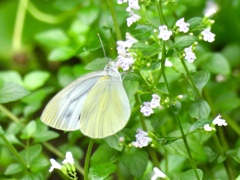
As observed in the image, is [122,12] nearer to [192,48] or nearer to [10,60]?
[192,48]

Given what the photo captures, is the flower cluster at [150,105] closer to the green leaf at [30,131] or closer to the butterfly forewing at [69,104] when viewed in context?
the butterfly forewing at [69,104]

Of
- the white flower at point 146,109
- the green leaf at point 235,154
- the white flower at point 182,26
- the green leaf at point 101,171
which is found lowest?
the green leaf at point 235,154

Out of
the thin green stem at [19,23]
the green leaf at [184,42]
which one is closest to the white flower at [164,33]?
the green leaf at [184,42]

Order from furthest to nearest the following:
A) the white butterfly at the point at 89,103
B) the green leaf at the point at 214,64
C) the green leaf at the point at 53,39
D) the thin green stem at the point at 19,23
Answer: the thin green stem at the point at 19,23 → the green leaf at the point at 53,39 → the green leaf at the point at 214,64 → the white butterfly at the point at 89,103

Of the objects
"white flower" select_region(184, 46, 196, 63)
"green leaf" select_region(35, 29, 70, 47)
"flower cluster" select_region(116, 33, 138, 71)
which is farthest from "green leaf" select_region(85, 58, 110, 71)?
"green leaf" select_region(35, 29, 70, 47)

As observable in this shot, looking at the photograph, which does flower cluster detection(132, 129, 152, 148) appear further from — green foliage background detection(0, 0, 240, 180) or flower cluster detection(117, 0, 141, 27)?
flower cluster detection(117, 0, 141, 27)

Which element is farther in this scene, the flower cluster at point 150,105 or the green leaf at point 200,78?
the green leaf at point 200,78
